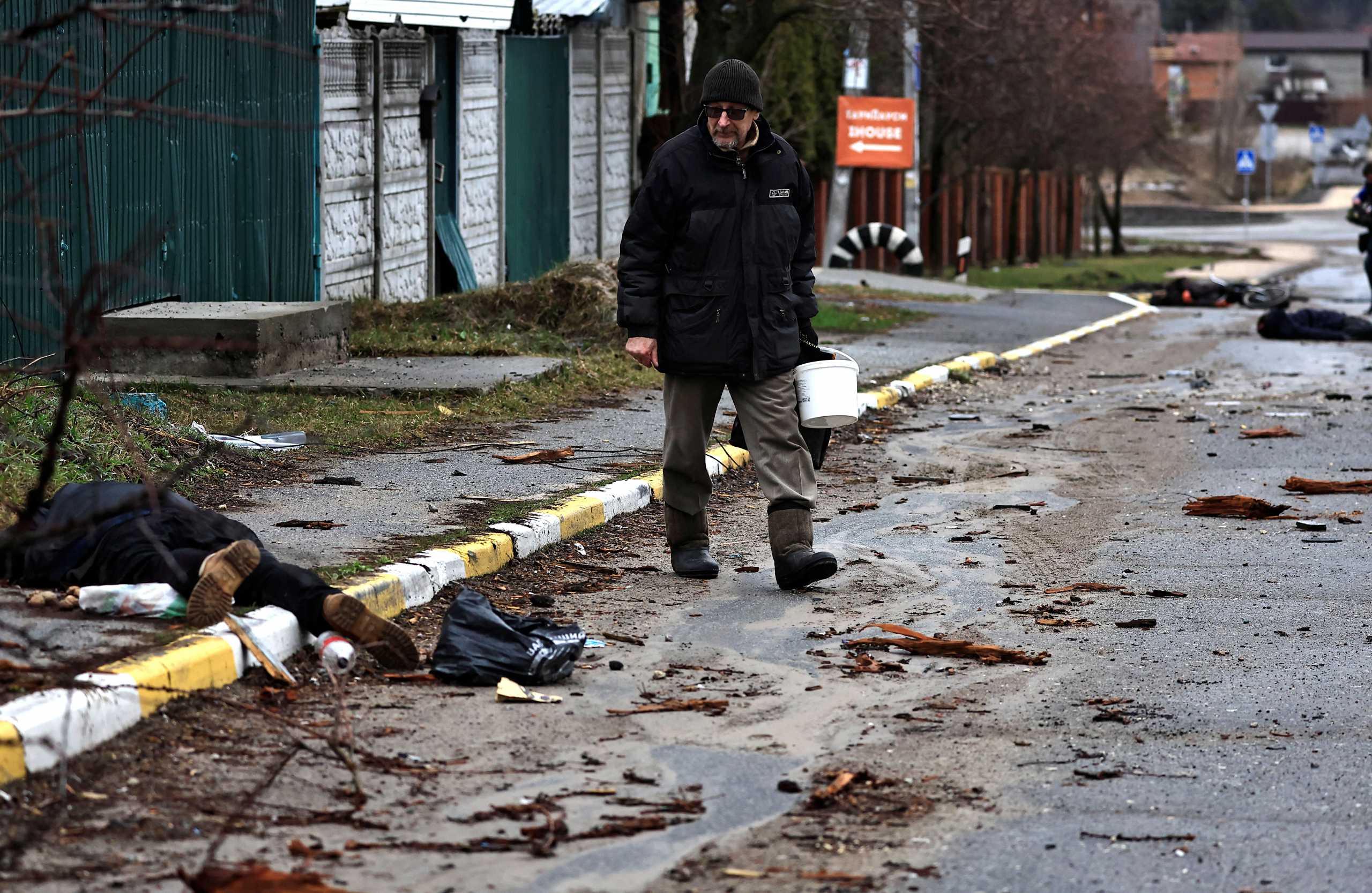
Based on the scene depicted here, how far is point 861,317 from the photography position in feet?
69.3

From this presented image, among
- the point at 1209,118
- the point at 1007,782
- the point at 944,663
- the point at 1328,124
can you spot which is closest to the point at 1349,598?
the point at 944,663

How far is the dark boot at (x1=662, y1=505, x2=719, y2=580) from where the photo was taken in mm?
7512

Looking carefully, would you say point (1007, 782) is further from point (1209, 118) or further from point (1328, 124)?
point (1328, 124)

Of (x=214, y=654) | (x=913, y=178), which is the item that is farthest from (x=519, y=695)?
(x=913, y=178)

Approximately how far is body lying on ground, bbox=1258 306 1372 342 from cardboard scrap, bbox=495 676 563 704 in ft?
55.1

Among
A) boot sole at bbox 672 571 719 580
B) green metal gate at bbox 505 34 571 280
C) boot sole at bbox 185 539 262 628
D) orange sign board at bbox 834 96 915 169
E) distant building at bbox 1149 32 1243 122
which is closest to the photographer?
boot sole at bbox 185 539 262 628

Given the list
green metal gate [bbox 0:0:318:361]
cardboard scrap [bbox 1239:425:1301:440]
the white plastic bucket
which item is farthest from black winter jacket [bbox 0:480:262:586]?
cardboard scrap [bbox 1239:425:1301:440]

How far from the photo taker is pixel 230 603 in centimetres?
567

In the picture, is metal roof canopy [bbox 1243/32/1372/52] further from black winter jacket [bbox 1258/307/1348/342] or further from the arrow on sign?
black winter jacket [bbox 1258/307/1348/342]

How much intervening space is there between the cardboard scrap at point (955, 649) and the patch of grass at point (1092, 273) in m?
25.0

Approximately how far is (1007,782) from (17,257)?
7.53m

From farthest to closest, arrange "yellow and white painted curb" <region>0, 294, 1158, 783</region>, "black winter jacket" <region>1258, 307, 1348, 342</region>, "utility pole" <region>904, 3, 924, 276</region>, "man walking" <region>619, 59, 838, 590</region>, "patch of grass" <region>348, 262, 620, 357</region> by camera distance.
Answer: "utility pole" <region>904, 3, 924, 276</region>, "black winter jacket" <region>1258, 307, 1348, 342</region>, "patch of grass" <region>348, 262, 620, 357</region>, "man walking" <region>619, 59, 838, 590</region>, "yellow and white painted curb" <region>0, 294, 1158, 783</region>

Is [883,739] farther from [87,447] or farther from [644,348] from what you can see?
[87,447]

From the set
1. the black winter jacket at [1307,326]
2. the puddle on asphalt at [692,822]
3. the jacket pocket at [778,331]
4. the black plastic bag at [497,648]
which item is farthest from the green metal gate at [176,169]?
the black winter jacket at [1307,326]
